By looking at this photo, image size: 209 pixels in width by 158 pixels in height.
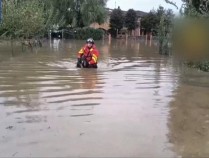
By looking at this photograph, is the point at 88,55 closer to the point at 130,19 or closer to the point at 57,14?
the point at 57,14

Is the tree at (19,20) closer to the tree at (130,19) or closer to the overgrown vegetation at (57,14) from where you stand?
Answer: the overgrown vegetation at (57,14)

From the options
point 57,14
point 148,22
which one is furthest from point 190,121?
point 148,22

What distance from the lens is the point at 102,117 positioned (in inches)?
312

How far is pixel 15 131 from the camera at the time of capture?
6879 millimetres

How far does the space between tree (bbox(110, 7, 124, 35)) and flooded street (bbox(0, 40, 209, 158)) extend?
57.3m

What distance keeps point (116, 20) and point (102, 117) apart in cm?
6274

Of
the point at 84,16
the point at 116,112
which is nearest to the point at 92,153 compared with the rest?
the point at 116,112

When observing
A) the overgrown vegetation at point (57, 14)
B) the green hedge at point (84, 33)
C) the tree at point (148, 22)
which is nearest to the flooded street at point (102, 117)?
the overgrown vegetation at point (57, 14)

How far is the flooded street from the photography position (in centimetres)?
608

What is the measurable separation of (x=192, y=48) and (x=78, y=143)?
4.83 metres

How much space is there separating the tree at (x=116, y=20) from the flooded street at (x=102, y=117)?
57.3 meters

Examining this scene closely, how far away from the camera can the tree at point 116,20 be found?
70.1m

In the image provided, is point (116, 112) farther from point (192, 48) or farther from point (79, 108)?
point (192, 48)

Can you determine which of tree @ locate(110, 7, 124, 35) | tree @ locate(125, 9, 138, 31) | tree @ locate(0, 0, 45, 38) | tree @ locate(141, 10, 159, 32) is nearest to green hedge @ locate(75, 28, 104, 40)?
tree @ locate(110, 7, 124, 35)
